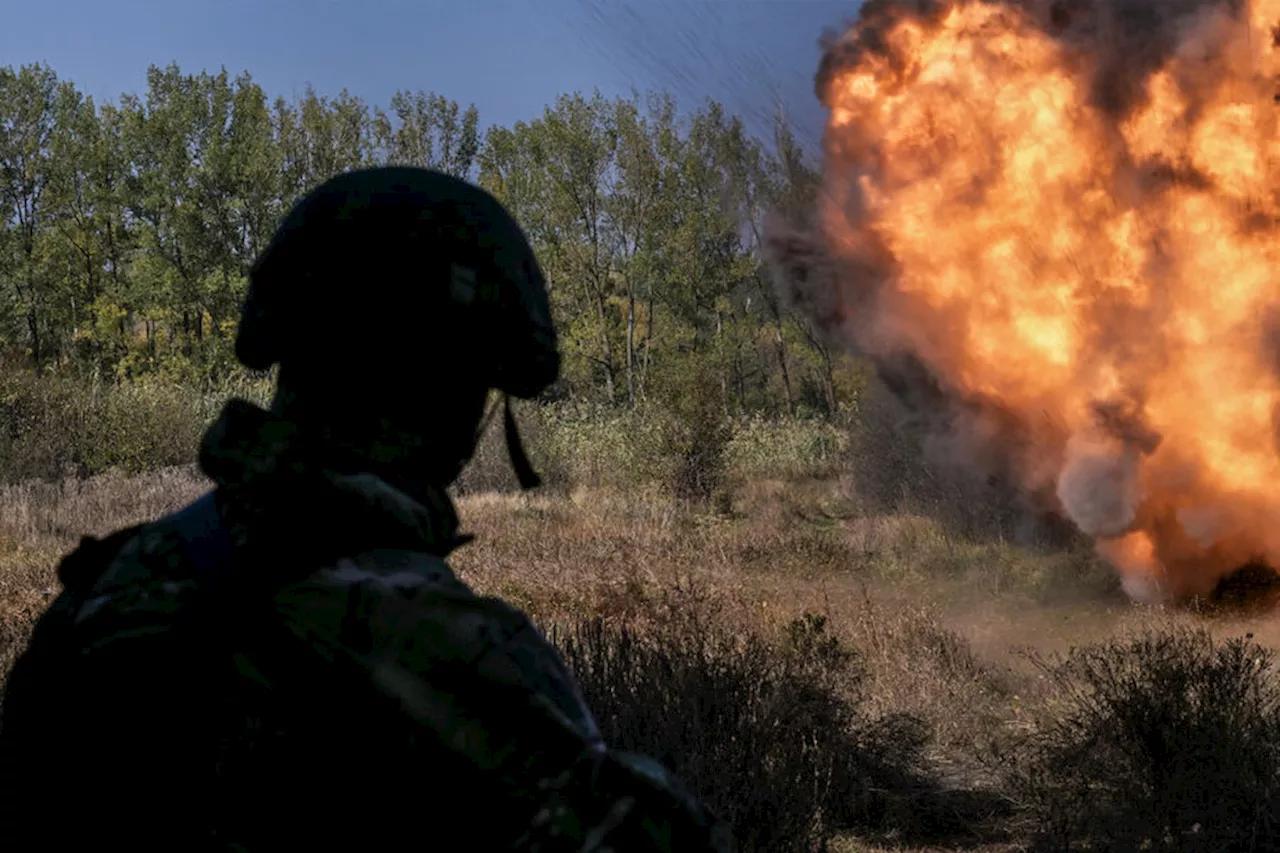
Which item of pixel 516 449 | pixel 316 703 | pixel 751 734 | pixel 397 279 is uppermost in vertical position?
pixel 397 279

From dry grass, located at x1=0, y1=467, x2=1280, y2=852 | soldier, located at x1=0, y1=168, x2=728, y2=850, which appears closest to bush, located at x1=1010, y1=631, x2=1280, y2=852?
dry grass, located at x1=0, y1=467, x2=1280, y2=852

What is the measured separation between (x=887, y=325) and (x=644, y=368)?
20855 mm

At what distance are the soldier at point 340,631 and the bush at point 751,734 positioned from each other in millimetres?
4008

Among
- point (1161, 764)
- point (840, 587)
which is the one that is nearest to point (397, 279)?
point (1161, 764)

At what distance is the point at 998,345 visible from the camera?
39.7ft

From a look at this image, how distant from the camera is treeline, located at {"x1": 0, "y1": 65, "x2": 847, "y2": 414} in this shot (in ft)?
107

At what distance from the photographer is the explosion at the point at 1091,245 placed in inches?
428

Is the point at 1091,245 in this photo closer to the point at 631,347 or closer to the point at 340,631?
the point at 340,631

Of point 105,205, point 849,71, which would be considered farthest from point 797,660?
point 105,205

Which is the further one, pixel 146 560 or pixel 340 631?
pixel 146 560

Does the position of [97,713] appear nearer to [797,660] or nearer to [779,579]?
[797,660]

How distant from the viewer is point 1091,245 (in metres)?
11.6

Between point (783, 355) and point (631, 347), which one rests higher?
point (631, 347)

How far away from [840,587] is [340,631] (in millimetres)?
12888
